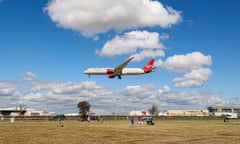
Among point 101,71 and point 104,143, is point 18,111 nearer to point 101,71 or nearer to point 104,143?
point 101,71

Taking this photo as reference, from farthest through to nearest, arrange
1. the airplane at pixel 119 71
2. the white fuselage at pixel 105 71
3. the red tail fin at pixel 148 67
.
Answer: the red tail fin at pixel 148 67 < the white fuselage at pixel 105 71 < the airplane at pixel 119 71

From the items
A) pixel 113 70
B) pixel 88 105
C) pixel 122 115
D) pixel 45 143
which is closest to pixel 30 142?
pixel 45 143

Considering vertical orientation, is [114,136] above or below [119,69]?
below

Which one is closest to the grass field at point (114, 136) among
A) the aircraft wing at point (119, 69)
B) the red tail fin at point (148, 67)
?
the aircraft wing at point (119, 69)

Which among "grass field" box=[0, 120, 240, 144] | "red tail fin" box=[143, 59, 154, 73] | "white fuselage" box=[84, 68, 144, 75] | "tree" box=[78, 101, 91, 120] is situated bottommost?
"grass field" box=[0, 120, 240, 144]

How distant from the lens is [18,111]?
593ft

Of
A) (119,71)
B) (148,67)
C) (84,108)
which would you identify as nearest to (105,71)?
(119,71)

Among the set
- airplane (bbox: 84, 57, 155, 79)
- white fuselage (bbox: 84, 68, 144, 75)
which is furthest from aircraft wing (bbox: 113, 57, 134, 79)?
white fuselage (bbox: 84, 68, 144, 75)

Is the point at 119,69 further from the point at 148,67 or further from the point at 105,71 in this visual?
the point at 148,67

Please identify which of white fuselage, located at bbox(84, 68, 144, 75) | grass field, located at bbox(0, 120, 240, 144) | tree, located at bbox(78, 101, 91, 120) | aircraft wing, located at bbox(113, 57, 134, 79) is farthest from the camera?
tree, located at bbox(78, 101, 91, 120)

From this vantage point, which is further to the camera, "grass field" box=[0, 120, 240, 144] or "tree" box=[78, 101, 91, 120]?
"tree" box=[78, 101, 91, 120]

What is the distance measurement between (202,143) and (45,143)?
13.3 m

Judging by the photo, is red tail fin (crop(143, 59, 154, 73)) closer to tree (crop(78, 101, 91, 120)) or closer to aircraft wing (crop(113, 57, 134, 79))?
aircraft wing (crop(113, 57, 134, 79))

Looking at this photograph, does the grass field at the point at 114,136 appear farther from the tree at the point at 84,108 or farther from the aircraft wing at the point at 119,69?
the tree at the point at 84,108
